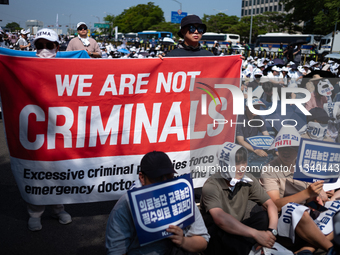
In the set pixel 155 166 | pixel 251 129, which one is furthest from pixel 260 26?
pixel 155 166

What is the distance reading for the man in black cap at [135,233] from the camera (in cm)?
203

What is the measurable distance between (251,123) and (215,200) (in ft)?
5.94

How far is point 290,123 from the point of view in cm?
382

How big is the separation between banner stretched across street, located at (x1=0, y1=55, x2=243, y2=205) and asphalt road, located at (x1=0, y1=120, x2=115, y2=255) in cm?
38

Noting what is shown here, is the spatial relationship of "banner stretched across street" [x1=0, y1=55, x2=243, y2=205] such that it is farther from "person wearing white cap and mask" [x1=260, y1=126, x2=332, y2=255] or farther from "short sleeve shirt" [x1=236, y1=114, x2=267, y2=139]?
"person wearing white cap and mask" [x1=260, y1=126, x2=332, y2=255]

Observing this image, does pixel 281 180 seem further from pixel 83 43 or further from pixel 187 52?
pixel 83 43

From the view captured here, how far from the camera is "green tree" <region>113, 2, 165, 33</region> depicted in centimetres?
10300

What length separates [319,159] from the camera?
272cm

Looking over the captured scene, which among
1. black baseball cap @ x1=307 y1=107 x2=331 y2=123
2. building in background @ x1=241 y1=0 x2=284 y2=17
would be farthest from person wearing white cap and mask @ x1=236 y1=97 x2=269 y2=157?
building in background @ x1=241 y1=0 x2=284 y2=17

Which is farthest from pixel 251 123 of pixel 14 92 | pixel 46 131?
pixel 14 92

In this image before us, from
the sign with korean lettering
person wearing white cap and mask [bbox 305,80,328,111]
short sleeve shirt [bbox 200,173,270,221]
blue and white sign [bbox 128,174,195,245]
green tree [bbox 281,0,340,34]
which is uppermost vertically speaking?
green tree [bbox 281,0,340,34]

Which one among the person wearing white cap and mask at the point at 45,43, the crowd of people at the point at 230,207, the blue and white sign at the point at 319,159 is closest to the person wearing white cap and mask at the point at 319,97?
the crowd of people at the point at 230,207

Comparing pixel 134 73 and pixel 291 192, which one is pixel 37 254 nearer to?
pixel 134 73

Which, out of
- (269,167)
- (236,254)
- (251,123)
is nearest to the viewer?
(236,254)
